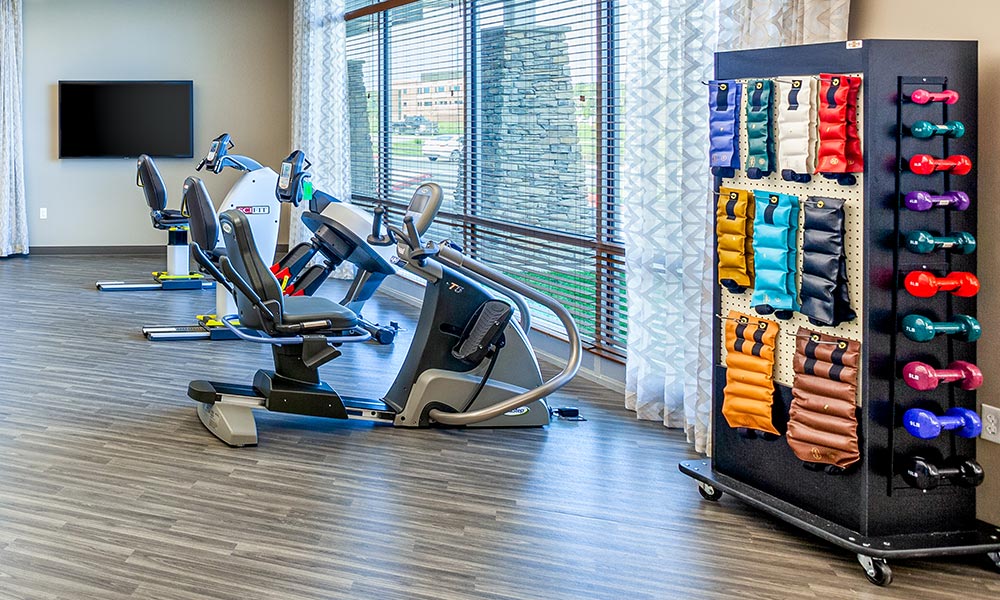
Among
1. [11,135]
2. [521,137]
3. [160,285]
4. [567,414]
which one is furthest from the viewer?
[11,135]

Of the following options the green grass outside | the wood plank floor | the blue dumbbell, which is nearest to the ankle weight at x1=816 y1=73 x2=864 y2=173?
the blue dumbbell

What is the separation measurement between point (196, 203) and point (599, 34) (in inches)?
83.9

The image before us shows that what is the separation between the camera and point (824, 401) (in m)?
3.09

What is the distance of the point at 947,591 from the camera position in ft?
9.42

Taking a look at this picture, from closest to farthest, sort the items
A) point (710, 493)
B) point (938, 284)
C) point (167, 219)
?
1. point (938, 284)
2. point (710, 493)
3. point (167, 219)

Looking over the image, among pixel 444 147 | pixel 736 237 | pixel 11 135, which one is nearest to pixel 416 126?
pixel 444 147

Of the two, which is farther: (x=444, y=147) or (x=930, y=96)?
(x=444, y=147)

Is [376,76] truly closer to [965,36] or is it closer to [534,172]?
[534,172]

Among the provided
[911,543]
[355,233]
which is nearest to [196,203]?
[355,233]

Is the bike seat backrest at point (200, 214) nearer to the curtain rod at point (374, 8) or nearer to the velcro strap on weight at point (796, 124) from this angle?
the velcro strap on weight at point (796, 124)

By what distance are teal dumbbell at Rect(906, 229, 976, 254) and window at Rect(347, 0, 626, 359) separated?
2243 mm

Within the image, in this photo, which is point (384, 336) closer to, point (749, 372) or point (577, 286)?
point (577, 286)

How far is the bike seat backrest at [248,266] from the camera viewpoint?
4.07 metres

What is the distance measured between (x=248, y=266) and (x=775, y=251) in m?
2.01
